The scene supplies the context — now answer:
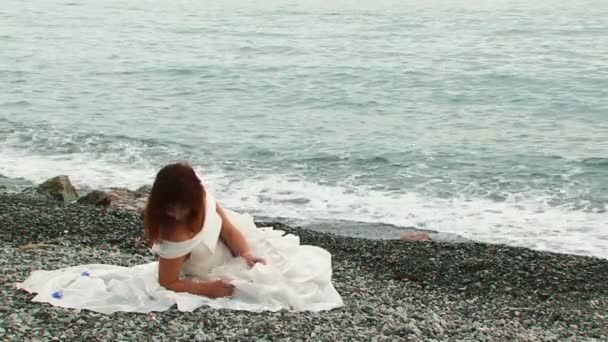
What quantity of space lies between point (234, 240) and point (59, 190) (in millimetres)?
8567

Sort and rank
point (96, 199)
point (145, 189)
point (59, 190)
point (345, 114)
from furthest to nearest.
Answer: point (345, 114), point (145, 189), point (59, 190), point (96, 199)

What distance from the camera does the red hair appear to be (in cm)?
715

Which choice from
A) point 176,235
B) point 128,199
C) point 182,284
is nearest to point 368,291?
point 182,284

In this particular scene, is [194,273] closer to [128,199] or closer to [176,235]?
[176,235]

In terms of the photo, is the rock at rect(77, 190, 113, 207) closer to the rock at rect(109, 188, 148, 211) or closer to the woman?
the rock at rect(109, 188, 148, 211)

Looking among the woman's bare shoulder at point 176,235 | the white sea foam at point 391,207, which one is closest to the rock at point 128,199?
the white sea foam at point 391,207

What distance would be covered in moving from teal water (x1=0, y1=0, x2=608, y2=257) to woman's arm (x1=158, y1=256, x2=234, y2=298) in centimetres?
746

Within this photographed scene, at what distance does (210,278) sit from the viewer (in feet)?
25.6

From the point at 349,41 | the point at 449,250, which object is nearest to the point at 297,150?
the point at 449,250

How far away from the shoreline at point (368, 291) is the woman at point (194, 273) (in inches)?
6.6

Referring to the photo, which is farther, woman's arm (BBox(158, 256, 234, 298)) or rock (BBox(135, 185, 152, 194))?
rock (BBox(135, 185, 152, 194))

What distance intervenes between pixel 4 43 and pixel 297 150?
24.8m

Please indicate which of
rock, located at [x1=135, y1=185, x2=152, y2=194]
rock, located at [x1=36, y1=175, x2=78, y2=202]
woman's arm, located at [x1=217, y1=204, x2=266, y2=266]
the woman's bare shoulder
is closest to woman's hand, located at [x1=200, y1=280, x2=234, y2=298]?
woman's arm, located at [x1=217, y1=204, x2=266, y2=266]

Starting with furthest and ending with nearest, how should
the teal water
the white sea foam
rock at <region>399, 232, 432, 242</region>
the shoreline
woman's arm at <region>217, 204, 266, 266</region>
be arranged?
1. the teal water
2. the white sea foam
3. rock at <region>399, 232, 432, 242</region>
4. woman's arm at <region>217, 204, 266, 266</region>
5. the shoreline
